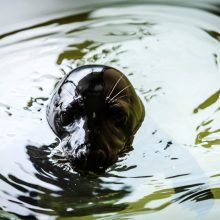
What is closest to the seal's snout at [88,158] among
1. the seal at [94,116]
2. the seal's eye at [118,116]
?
the seal at [94,116]

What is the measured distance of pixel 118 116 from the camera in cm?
350

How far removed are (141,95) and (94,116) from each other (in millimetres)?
772

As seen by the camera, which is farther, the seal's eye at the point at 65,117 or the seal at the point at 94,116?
the seal's eye at the point at 65,117

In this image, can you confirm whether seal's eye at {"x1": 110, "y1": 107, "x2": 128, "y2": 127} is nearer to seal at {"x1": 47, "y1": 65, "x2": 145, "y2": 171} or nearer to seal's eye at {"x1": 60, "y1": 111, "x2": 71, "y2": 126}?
seal at {"x1": 47, "y1": 65, "x2": 145, "y2": 171}

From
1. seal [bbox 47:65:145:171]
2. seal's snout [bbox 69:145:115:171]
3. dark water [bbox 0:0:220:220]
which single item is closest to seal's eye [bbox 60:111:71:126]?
seal [bbox 47:65:145:171]

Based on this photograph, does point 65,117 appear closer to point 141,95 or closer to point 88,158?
point 88,158

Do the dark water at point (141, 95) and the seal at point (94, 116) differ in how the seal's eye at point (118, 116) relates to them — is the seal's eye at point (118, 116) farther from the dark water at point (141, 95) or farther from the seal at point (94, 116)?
the dark water at point (141, 95)

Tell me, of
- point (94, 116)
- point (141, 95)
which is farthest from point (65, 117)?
point (141, 95)

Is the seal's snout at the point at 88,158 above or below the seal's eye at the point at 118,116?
below

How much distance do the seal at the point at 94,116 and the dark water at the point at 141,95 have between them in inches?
3.1

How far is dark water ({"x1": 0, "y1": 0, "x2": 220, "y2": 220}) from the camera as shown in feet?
10.5

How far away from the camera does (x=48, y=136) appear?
365 cm

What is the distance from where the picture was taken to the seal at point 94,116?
3.22m

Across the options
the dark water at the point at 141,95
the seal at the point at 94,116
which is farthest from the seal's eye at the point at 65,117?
the dark water at the point at 141,95
